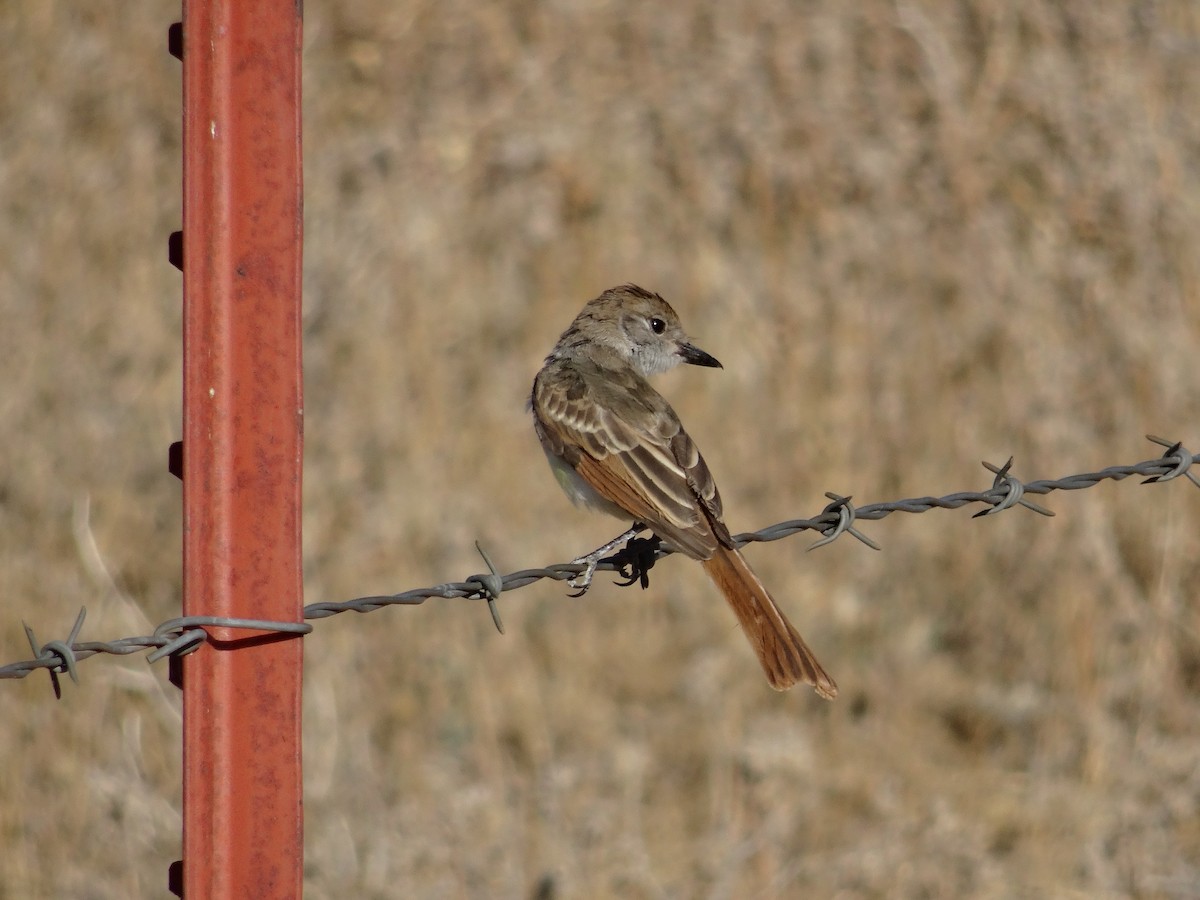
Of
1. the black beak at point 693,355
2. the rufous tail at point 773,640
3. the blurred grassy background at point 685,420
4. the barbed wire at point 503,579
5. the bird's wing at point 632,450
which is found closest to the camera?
the barbed wire at point 503,579

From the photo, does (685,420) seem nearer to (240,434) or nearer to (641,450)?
(641,450)

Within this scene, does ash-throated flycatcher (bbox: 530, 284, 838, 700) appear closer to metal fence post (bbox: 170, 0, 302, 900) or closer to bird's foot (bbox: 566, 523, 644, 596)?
bird's foot (bbox: 566, 523, 644, 596)

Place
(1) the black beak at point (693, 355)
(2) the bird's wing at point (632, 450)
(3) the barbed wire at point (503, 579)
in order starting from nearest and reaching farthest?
(3) the barbed wire at point (503, 579)
(2) the bird's wing at point (632, 450)
(1) the black beak at point (693, 355)

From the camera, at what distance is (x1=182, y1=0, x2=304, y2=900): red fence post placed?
3213mm

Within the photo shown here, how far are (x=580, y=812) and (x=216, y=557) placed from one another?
579 centimetres

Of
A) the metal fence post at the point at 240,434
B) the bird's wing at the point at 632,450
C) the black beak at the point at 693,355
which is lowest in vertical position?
the metal fence post at the point at 240,434

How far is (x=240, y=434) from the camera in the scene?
323 cm

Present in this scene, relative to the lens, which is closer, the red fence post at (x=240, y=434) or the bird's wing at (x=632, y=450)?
the red fence post at (x=240, y=434)

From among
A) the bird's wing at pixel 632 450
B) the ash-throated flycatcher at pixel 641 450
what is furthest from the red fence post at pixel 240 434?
the bird's wing at pixel 632 450

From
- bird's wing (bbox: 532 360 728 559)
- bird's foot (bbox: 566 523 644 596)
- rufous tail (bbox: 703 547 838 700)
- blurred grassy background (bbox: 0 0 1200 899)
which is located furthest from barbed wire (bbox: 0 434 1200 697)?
blurred grassy background (bbox: 0 0 1200 899)

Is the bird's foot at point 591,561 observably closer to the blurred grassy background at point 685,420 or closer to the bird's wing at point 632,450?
the bird's wing at point 632,450

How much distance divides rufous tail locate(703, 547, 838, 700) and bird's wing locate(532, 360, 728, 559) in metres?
0.20

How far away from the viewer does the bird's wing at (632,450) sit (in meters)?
5.78

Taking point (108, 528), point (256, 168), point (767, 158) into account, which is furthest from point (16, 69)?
point (256, 168)
